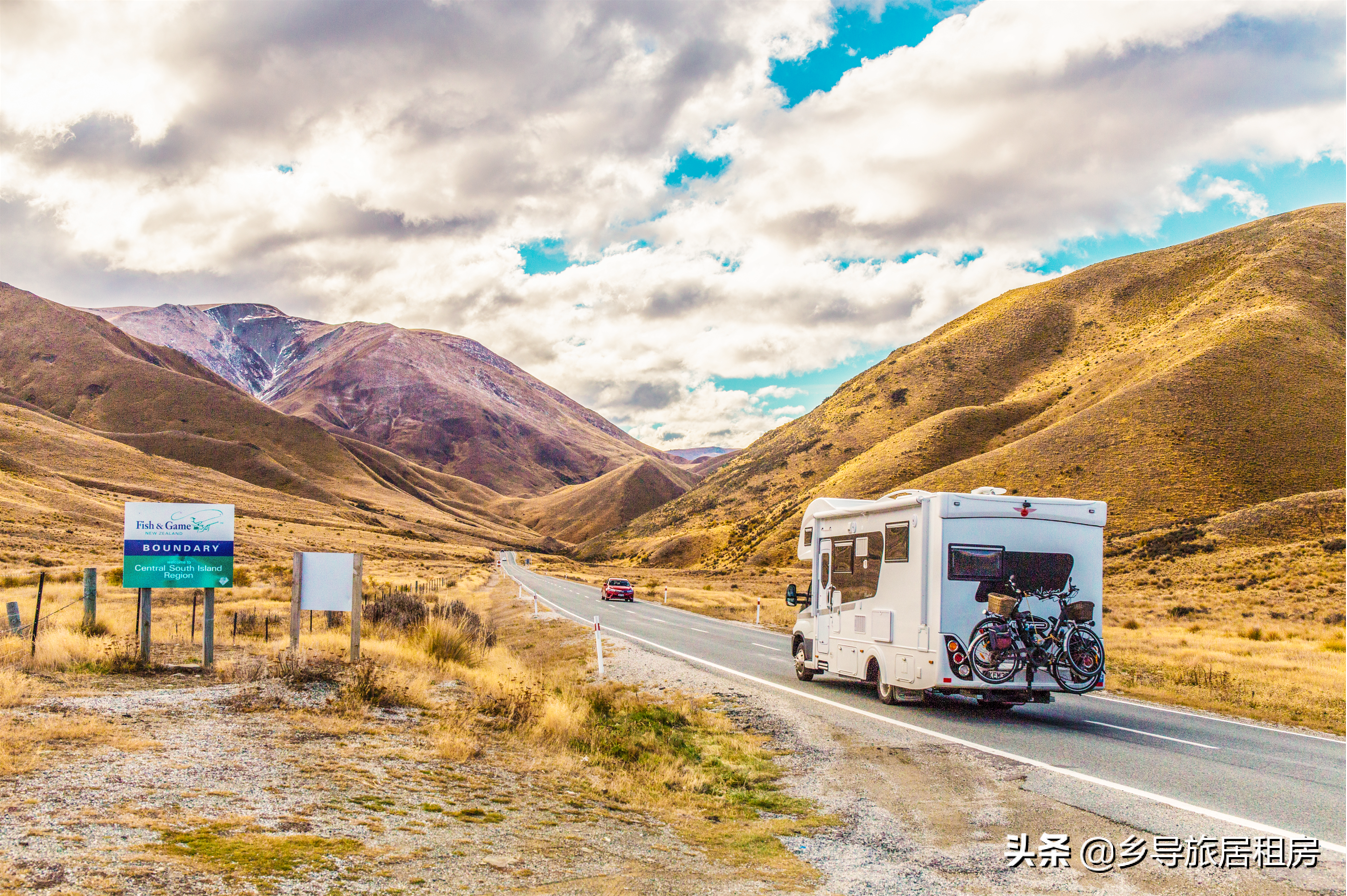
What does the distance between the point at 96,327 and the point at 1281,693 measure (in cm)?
21577

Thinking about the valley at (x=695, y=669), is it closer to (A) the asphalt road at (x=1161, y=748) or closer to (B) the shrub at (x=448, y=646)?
(B) the shrub at (x=448, y=646)

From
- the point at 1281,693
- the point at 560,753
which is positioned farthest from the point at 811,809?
the point at 1281,693

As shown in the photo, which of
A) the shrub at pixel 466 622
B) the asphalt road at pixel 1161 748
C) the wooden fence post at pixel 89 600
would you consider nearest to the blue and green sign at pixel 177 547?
the wooden fence post at pixel 89 600

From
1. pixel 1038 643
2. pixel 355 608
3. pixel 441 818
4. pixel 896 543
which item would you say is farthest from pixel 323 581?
pixel 1038 643

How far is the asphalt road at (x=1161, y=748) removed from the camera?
804 cm

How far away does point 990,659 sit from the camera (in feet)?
39.8

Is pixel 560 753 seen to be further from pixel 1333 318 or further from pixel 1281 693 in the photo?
pixel 1333 318

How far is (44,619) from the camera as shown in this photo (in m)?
17.5

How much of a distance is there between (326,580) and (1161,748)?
12.5 meters

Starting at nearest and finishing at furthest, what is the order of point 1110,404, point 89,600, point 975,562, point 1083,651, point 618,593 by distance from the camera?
point 975,562, point 1083,651, point 89,600, point 618,593, point 1110,404

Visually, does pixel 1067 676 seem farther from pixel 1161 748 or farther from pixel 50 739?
pixel 50 739

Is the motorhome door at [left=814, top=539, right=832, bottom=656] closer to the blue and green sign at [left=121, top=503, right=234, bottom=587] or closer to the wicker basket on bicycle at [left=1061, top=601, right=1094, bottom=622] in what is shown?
the wicker basket on bicycle at [left=1061, top=601, right=1094, bottom=622]

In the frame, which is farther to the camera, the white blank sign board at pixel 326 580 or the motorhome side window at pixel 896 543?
the white blank sign board at pixel 326 580

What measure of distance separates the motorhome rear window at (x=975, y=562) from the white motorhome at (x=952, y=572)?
0.05 feet
